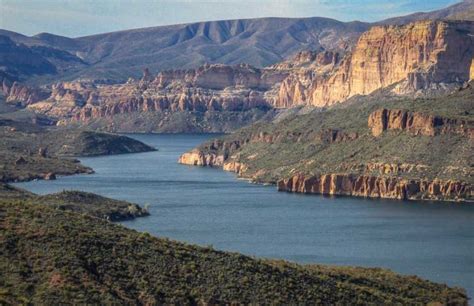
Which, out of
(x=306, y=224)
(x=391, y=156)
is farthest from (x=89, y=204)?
(x=391, y=156)

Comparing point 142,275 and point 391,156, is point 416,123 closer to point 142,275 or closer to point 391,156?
point 391,156

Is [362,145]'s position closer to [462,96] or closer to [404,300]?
[462,96]

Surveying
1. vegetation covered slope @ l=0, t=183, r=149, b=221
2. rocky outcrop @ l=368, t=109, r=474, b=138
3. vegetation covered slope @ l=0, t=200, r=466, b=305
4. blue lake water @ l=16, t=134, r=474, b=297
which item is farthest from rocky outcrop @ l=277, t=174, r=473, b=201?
vegetation covered slope @ l=0, t=200, r=466, b=305

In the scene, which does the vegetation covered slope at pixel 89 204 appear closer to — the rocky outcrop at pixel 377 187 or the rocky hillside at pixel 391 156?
the rocky outcrop at pixel 377 187

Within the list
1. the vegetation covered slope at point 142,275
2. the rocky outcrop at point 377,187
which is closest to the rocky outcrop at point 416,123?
the rocky outcrop at point 377,187

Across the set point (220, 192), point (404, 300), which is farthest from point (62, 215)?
point (220, 192)
